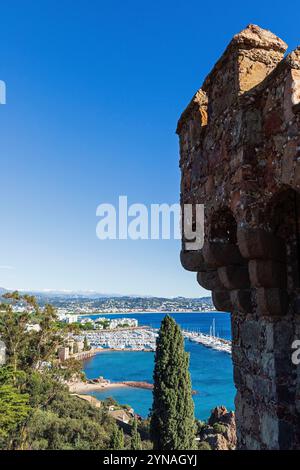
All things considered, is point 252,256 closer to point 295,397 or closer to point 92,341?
point 295,397

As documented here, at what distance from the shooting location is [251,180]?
329 cm

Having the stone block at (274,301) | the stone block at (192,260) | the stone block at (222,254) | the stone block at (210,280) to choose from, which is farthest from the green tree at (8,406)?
the stone block at (274,301)

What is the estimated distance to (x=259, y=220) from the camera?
126 inches

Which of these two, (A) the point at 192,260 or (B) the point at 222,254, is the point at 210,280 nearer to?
(A) the point at 192,260

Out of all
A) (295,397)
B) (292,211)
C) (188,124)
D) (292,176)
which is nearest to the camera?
(292,176)

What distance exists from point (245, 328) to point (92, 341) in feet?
355

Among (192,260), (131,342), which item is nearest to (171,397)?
(192,260)

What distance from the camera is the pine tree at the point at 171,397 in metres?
20.9

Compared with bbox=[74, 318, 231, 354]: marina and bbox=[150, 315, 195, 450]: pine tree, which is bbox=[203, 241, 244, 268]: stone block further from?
bbox=[74, 318, 231, 354]: marina

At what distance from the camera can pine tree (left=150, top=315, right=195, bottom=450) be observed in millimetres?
20922

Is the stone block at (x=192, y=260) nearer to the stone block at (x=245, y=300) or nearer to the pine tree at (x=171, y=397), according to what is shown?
the stone block at (x=245, y=300)

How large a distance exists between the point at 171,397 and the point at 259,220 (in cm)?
2075

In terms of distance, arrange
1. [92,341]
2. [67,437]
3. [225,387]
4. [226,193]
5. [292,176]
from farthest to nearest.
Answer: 1. [92,341]
2. [225,387]
3. [67,437]
4. [226,193]
5. [292,176]

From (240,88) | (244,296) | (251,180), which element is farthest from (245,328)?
(240,88)
